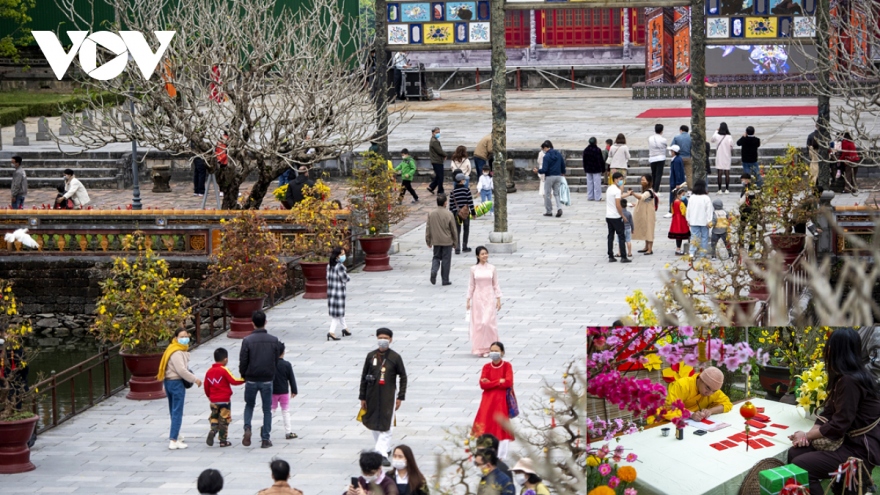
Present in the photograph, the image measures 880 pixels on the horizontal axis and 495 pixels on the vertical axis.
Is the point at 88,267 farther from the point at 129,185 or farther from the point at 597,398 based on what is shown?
the point at 597,398

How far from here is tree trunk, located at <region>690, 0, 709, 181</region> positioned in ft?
78.7

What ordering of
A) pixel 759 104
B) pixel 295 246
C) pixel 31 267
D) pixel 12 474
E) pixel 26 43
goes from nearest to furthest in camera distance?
pixel 12 474
pixel 295 246
pixel 31 267
pixel 759 104
pixel 26 43

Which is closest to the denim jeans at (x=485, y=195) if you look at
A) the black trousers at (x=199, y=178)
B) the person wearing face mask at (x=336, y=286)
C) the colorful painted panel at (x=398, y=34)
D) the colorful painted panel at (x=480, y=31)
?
the colorful painted panel at (x=480, y=31)

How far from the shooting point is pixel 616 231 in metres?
22.1

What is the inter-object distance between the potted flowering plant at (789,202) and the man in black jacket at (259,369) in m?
9.70

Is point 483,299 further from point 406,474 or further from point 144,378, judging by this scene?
point 406,474

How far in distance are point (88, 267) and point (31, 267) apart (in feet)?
3.90

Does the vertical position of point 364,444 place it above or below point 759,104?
below

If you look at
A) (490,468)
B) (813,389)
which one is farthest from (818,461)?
(490,468)

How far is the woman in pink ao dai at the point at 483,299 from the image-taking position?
16.1 m

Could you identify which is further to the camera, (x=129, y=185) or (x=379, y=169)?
(x=129, y=185)

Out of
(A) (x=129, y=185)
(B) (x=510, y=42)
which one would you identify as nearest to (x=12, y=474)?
(A) (x=129, y=185)

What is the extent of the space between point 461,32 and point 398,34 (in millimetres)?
1108

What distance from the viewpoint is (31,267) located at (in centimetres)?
2495
